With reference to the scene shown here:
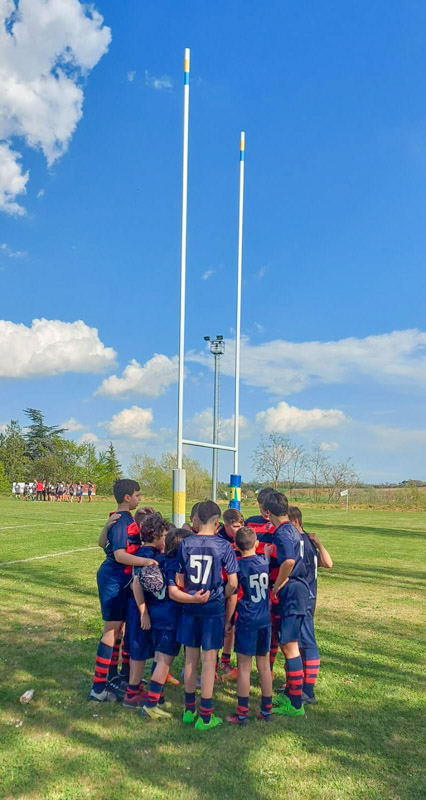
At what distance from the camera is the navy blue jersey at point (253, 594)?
427 centimetres

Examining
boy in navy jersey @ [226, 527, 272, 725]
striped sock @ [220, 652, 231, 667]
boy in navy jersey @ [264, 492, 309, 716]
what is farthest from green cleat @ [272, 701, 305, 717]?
striped sock @ [220, 652, 231, 667]

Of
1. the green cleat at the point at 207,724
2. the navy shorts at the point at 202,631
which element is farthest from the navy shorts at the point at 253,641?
the green cleat at the point at 207,724

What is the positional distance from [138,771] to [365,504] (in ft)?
155

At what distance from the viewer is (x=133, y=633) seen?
14.8ft

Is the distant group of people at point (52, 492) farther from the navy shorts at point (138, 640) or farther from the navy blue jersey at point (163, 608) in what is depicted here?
the navy blue jersey at point (163, 608)

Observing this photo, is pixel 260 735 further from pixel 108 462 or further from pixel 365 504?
pixel 108 462

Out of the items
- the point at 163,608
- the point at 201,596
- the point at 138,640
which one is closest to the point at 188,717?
the point at 138,640

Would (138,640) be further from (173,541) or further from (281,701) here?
(281,701)

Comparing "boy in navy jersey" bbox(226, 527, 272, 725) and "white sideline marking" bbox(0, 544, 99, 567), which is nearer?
"boy in navy jersey" bbox(226, 527, 272, 725)

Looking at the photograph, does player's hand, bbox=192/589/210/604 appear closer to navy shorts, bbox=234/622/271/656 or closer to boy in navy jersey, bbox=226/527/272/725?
boy in navy jersey, bbox=226/527/272/725

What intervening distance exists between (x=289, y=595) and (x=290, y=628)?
25cm

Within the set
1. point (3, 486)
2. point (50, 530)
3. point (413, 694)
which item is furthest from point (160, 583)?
point (3, 486)

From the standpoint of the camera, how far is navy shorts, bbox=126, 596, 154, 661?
4.49 metres

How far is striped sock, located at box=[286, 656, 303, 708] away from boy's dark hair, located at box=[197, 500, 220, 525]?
1.30 m
